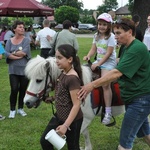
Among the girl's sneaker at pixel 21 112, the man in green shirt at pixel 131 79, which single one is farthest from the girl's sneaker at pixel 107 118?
the girl's sneaker at pixel 21 112

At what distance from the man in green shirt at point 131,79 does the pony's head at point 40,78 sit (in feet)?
2.77

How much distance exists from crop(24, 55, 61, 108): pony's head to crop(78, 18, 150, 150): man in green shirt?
84 centimetres

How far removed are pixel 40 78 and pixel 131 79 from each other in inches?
46.8

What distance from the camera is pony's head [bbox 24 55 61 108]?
3.27m

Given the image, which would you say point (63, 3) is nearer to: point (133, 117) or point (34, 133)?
point (34, 133)

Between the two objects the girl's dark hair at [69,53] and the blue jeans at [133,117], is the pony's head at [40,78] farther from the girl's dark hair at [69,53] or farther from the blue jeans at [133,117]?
the blue jeans at [133,117]

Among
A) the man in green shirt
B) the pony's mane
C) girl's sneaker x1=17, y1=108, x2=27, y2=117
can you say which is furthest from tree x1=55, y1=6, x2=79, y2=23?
the man in green shirt

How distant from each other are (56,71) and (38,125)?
7.62 ft

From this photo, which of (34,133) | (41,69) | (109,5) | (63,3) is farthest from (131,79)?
(109,5)

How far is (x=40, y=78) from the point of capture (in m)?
3.33

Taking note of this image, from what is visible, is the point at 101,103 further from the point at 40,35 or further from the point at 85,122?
the point at 40,35

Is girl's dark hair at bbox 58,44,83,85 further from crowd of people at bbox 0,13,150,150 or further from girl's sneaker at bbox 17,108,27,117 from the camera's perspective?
girl's sneaker at bbox 17,108,27,117

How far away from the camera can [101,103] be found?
12.6 ft

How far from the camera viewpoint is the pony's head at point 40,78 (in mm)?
3273
